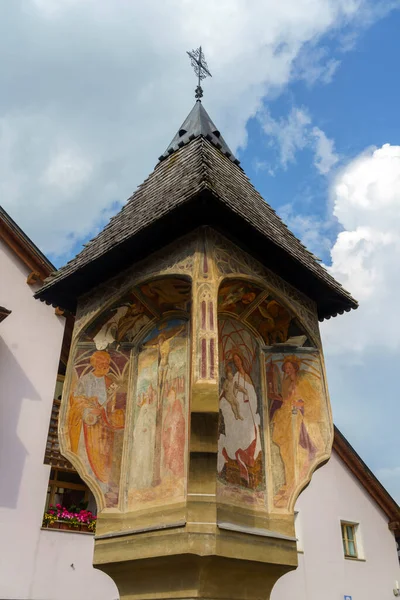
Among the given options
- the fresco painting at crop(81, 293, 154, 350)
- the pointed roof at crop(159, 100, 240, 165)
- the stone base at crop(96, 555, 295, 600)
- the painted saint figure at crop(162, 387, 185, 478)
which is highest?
the pointed roof at crop(159, 100, 240, 165)

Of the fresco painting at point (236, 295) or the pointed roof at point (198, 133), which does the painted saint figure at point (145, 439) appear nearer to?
the fresco painting at point (236, 295)

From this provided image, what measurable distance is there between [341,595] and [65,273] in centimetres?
1141

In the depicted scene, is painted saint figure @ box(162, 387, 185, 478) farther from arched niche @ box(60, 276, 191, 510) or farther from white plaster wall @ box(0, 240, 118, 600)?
white plaster wall @ box(0, 240, 118, 600)

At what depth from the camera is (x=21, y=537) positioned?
981 centimetres

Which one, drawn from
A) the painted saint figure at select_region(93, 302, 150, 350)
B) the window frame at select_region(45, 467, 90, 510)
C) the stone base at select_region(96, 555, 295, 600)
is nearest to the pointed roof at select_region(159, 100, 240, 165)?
the painted saint figure at select_region(93, 302, 150, 350)

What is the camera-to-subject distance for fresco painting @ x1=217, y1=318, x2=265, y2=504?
620 cm

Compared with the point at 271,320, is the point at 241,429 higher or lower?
lower

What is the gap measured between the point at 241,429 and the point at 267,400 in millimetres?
609

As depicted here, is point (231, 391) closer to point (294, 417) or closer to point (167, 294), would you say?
point (294, 417)

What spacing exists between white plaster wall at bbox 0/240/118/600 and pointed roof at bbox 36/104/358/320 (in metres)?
4.02

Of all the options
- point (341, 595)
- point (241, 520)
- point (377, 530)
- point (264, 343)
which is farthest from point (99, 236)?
point (377, 530)

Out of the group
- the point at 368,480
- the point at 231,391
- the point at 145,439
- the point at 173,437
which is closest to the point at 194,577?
the point at 173,437

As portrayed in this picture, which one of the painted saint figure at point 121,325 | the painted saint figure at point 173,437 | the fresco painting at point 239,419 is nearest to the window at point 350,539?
the fresco painting at point 239,419

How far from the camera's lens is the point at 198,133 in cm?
899
